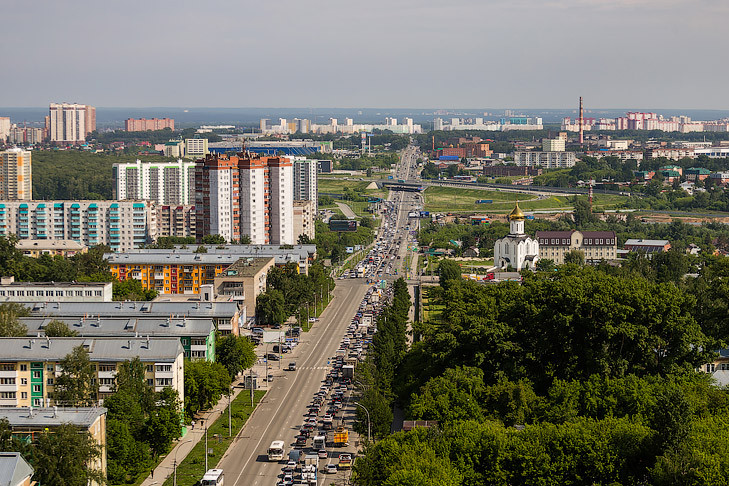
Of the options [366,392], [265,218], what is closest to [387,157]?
[265,218]

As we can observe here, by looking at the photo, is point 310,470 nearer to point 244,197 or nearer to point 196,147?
point 244,197

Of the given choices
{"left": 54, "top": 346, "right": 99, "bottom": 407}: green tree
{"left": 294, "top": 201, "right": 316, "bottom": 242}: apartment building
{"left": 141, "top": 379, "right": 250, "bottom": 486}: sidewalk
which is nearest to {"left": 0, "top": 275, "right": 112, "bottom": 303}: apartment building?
{"left": 141, "top": 379, "right": 250, "bottom": 486}: sidewalk

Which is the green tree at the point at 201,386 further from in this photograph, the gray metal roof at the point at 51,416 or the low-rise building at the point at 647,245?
the low-rise building at the point at 647,245

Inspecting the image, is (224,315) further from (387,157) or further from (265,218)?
(387,157)

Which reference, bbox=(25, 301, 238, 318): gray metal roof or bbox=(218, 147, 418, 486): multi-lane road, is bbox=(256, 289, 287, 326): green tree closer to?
bbox=(218, 147, 418, 486): multi-lane road

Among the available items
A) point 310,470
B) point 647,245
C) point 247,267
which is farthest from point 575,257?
point 310,470

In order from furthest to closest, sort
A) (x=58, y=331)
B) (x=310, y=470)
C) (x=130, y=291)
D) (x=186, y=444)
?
(x=130, y=291), (x=58, y=331), (x=186, y=444), (x=310, y=470)

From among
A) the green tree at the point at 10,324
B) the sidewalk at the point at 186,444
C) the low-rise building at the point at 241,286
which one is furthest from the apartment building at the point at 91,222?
the sidewalk at the point at 186,444
